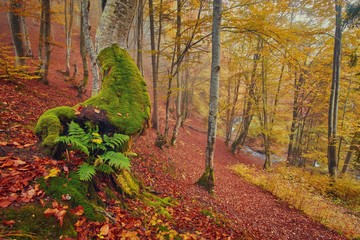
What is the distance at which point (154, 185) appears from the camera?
18.0ft

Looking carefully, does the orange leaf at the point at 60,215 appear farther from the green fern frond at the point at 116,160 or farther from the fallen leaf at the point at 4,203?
the green fern frond at the point at 116,160

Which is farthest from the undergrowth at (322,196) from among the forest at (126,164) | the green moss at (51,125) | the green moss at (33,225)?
the green moss at (51,125)

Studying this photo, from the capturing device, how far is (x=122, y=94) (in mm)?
3738

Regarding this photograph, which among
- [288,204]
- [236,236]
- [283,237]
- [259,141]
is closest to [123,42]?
[236,236]

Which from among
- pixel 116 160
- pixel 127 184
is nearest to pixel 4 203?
pixel 116 160

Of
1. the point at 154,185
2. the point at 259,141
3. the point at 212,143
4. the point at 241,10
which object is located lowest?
the point at 259,141

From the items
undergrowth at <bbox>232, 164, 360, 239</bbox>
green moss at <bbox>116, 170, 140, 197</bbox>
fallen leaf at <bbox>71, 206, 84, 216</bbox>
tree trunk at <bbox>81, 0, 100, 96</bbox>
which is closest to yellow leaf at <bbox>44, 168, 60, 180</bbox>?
Result: fallen leaf at <bbox>71, 206, 84, 216</bbox>

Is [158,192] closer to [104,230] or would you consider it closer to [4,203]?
[104,230]

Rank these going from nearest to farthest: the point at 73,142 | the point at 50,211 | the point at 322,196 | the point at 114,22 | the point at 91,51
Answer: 1. the point at 50,211
2. the point at 73,142
3. the point at 114,22
4. the point at 91,51
5. the point at 322,196

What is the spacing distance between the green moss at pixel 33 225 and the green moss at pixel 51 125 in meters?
1.01

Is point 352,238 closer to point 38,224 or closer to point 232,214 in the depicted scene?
point 232,214

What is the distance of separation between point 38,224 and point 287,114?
1544 centimetres

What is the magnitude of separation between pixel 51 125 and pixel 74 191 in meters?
1.12

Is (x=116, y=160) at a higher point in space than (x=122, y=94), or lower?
lower
